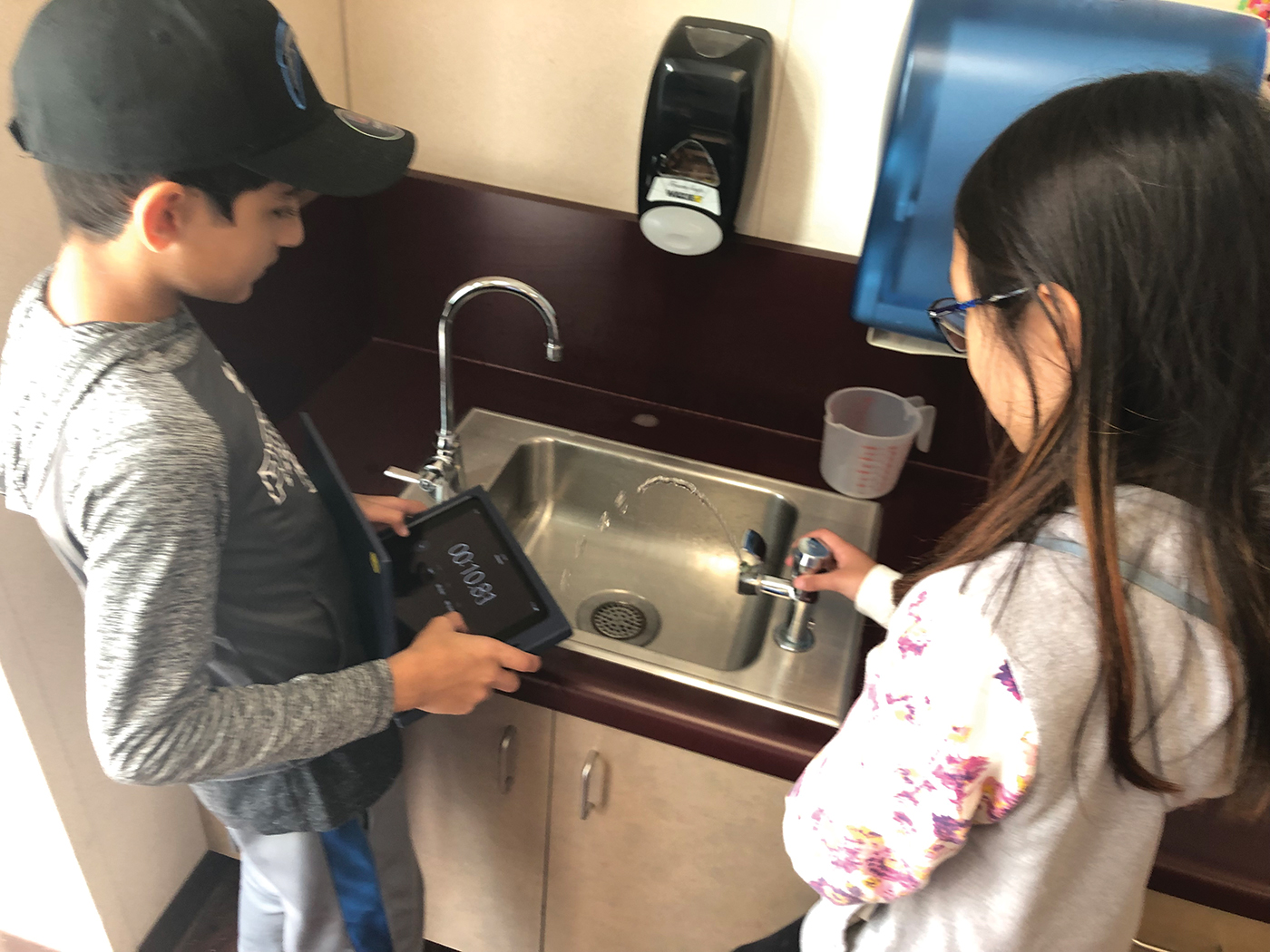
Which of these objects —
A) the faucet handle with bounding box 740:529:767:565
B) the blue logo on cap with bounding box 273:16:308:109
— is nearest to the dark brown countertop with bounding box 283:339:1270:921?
the faucet handle with bounding box 740:529:767:565

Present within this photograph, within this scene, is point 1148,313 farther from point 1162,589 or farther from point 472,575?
point 472,575

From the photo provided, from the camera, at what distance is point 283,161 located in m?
0.67

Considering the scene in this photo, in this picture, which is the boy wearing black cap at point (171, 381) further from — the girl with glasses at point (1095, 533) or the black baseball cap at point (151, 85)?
the girl with glasses at point (1095, 533)

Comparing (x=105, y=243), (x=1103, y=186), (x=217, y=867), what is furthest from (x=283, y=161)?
(x=217, y=867)

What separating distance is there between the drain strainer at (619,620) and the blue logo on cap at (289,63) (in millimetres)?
743

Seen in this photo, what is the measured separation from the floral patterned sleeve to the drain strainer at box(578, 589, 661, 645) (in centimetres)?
52

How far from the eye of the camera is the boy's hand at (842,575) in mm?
984

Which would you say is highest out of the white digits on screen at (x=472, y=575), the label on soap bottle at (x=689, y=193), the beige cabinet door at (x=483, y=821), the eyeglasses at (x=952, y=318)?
the eyeglasses at (x=952, y=318)

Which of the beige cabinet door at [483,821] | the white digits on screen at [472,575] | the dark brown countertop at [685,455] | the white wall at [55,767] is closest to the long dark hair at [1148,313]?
the dark brown countertop at [685,455]

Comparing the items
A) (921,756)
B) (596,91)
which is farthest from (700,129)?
(921,756)

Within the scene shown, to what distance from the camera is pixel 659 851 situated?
110 cm

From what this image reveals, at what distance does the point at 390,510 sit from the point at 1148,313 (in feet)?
2.56

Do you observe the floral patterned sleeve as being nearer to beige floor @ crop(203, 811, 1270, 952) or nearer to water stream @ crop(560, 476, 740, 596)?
beige floor @ crop(203, 811, 1270, 952)

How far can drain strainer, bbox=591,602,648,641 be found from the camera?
3.97 ft
